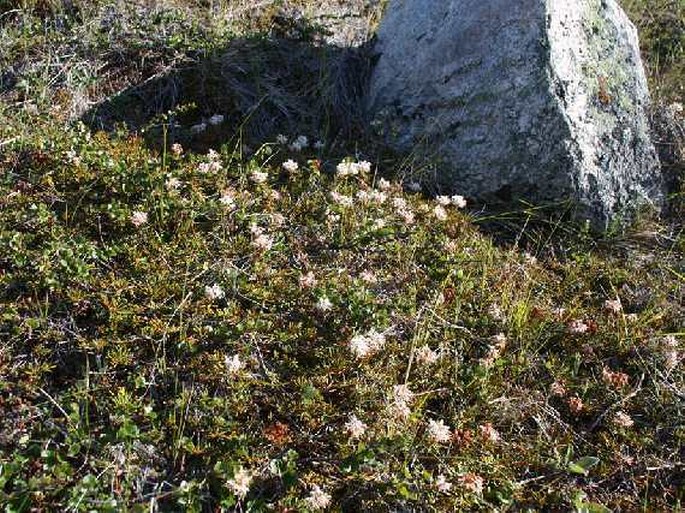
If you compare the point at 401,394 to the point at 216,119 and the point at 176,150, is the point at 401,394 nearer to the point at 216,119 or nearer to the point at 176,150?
the point at 176,150

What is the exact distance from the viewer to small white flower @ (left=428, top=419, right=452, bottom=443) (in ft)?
11.8

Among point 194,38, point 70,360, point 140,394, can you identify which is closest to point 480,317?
point 140,394

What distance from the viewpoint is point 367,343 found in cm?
392

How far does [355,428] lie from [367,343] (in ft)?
1.82

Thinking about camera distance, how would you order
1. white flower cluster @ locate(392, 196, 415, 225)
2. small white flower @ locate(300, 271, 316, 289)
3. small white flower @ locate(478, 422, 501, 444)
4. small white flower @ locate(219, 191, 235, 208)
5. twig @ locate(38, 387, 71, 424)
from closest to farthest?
twig @ locate(38, 387, 71, 424) < small white flower @ locate(478, 422, 501, 444) < small white flower @ locate(300, 271, 316, 289) < small white flower @ locate(219, 191, 235, 208) < white flower cluster @ locate(392, 196, 415, 225)

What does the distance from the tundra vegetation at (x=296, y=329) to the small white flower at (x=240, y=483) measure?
0.04 feet

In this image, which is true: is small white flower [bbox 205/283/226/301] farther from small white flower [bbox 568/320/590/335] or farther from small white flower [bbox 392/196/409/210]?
small white flower [bbox 568/320/590/335]

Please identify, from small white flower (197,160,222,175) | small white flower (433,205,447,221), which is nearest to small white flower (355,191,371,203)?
small white flower (433,205,447,221)

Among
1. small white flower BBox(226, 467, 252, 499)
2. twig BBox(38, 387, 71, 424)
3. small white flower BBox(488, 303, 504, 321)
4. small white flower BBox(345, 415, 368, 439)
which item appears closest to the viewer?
small white flower BBox(226, 467, 252, 499)

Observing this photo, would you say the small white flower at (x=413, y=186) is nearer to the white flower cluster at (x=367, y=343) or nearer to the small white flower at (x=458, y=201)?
the small white flower at (x=458, y=201)

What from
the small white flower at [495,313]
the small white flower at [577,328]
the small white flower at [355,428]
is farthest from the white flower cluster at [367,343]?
the small white flower at [577,328]

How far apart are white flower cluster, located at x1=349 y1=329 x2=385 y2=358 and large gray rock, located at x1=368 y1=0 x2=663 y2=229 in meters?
2.11

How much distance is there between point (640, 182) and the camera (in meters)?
5.76

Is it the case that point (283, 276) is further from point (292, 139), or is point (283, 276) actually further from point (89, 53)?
point (89, 53)
